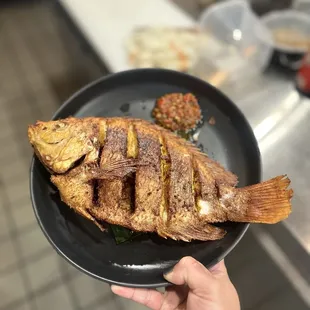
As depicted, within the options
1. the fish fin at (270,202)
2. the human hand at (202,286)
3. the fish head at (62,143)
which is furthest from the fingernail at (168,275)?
the fish head at (62,143)

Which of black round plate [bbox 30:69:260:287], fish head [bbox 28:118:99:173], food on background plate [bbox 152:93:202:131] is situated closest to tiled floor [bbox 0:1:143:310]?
black round plate [bbox 30:69:260:287]

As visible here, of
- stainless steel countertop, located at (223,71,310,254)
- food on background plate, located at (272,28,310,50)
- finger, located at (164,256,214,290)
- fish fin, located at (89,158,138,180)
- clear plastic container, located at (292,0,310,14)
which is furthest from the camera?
clear plastic container, located at (292,0,310,14)

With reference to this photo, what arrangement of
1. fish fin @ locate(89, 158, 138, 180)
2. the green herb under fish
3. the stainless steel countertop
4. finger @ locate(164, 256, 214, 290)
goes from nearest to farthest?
1. finger @ locate(164, 256, 214, 290)
2. fish fin @ locate(89, 158, 138, 180)
3. the green herb under fish
4. the stainless steel countertop

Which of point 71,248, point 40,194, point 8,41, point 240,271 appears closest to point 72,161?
point 40,194

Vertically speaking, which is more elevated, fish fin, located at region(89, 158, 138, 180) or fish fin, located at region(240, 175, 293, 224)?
fish fin, located at region(89, 158, 138, 180)

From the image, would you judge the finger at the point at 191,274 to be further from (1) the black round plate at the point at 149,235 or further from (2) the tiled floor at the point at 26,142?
(2) the tiled floor at the point at 26,142

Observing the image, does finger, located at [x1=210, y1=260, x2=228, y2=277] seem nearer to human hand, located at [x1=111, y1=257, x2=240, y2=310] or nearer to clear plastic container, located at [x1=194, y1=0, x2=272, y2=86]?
human hand, located at [x1=111, y1=257, x2=240, y2=310]

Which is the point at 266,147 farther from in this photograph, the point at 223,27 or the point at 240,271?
the point at 223,27
